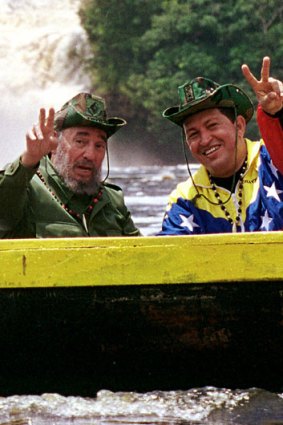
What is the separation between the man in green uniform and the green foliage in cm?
4570

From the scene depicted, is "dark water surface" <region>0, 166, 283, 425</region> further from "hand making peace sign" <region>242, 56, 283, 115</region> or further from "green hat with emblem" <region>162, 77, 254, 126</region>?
"green hat with emblem" <region>162, 77, 254, 126</region>

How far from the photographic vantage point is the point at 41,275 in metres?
3.88

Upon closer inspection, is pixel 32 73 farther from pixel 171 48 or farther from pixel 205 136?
pixel 205 136

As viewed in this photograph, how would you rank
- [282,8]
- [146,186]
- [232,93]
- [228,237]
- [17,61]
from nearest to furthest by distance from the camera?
[228,237] → [232,93] → [146,186] → [17,61] → [282,8]

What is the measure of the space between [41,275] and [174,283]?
47 cm

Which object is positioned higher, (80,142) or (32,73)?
(32,73)

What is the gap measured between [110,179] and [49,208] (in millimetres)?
23800

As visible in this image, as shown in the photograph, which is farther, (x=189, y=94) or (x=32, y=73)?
(x=32, y=73)

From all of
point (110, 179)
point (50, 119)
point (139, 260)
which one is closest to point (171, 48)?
point (110, 179)

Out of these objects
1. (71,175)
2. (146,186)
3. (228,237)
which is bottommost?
(228,237)

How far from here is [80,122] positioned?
16.7 feet

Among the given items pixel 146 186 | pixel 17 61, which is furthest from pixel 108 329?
pixel 17 61

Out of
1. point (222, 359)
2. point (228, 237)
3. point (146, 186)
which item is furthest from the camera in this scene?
point (146, 186)

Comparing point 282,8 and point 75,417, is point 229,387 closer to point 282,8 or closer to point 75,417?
point 75,417
